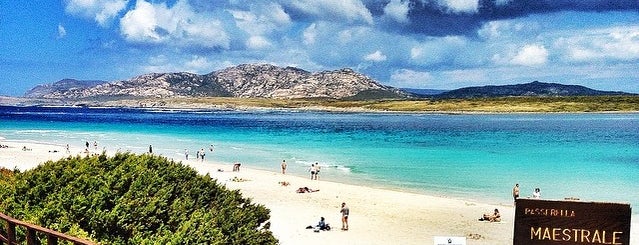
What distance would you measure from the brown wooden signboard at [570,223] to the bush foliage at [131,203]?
196 inches

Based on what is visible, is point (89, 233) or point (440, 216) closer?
point (89, 233)

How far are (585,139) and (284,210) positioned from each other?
6722 cm

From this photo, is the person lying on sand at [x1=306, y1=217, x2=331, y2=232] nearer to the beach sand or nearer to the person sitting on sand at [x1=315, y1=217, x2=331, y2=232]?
the person sitting on sand at [x1=315, y1=217, x2=331, y2=232]

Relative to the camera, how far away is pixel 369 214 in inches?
1079

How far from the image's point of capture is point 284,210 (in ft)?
90.9

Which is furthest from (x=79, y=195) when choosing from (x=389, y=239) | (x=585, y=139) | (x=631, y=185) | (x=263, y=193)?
(x=585, y=139)

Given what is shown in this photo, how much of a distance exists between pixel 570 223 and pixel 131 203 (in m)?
6.77

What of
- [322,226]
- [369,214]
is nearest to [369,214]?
[369,214]

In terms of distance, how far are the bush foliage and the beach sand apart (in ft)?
31.5

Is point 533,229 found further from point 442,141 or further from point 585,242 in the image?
point 442,141

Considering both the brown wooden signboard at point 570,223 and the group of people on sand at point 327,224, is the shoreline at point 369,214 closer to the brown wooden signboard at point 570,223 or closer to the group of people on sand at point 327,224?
the group of people on sand at point 327,224

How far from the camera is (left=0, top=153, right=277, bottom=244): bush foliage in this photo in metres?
9.30

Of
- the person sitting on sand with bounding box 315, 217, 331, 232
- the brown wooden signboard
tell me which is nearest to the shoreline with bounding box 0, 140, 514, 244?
the person sitting on sand with bounding box 315, 217, 331, 232

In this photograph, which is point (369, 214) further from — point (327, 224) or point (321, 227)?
point (321, 227)
